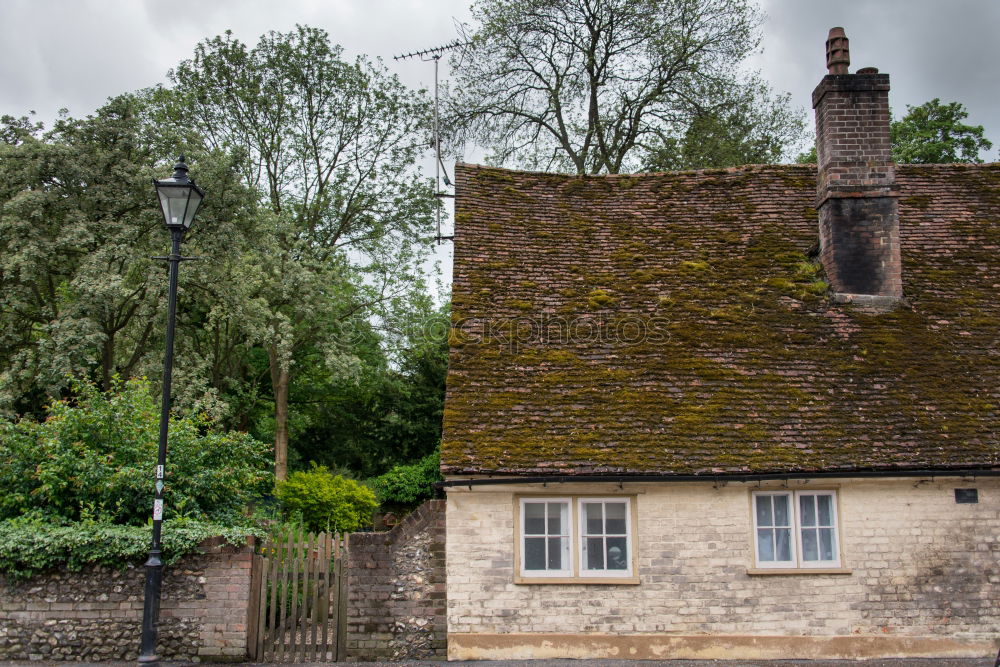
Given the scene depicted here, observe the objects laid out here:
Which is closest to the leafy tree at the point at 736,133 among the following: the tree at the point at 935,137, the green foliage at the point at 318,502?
the tree at the point at 935,137

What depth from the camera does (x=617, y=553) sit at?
35.6 feet

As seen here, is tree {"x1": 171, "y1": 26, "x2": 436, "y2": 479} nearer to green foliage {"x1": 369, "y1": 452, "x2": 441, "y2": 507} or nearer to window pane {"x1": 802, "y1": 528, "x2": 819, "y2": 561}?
green foliage {"x1": 369, "y1": 452, "x2": 441, "y2": 507}

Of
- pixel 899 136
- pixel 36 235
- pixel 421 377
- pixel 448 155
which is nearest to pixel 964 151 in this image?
pixel 899 136

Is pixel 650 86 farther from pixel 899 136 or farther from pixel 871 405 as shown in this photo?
pixel 871 405

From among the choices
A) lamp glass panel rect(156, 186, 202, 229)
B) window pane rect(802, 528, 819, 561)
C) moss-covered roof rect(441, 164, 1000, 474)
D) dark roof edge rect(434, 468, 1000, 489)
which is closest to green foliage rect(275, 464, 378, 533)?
moss-covered roof rect(441, 164, 1000, 474)

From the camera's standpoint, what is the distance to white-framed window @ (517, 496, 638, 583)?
1075 cm

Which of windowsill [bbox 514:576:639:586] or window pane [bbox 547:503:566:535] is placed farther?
window pane [bbox 547:503:566:535]

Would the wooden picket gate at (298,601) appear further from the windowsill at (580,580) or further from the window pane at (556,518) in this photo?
the window pane at (556,518)

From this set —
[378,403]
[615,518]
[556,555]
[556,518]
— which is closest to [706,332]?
[615,518]

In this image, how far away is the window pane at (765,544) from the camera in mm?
10875

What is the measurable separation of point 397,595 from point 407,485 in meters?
13.1

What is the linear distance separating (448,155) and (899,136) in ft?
52.6

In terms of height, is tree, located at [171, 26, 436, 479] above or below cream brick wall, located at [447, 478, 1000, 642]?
above

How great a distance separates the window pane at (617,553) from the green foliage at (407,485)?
12.9 metres
